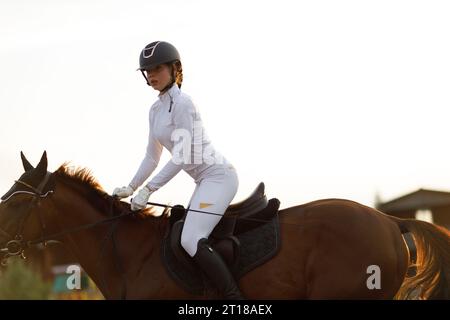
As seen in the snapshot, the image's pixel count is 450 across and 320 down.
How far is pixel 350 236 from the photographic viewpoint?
7488mm

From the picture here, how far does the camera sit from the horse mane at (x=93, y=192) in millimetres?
7836

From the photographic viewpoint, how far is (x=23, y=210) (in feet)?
24.7

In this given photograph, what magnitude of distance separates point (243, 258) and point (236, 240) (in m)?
0.20

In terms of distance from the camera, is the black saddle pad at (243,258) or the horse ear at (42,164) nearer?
the black saddle pad at (243,258)

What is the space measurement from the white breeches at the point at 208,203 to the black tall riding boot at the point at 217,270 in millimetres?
91

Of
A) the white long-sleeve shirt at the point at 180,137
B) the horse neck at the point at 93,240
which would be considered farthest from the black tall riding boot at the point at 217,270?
the white long-sleeve shirt at the point at 180,137

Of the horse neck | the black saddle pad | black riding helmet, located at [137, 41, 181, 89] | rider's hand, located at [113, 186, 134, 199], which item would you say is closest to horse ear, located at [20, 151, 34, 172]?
the horse neck

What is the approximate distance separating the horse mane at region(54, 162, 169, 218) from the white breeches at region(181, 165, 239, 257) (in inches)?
19.9

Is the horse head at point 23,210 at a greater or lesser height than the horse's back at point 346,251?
greater

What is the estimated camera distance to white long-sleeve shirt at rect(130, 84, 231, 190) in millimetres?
7324

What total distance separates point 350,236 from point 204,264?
5.09 ft

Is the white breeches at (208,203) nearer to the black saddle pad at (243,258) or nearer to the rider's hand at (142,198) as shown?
the black saddle pad at (243,258)
